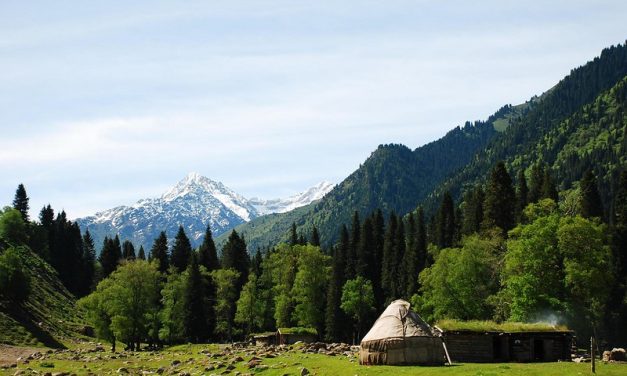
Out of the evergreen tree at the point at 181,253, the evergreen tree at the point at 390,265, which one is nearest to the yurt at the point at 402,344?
the evergreen tree at the point at 390,265

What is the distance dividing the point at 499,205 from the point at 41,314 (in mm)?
83307

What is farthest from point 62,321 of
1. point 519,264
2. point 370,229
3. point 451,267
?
point 519,264

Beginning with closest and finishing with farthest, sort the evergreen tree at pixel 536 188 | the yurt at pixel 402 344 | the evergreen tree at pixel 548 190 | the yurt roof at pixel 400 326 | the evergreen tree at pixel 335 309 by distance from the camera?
1. the yurt at pixel 402 344
2. the yurt roof at pixel 400 326
3. the evergreen tree at pixel 548 190
4. the evergreen tree at pixel 536 188
5. the evergreen tree at pixel 335 309

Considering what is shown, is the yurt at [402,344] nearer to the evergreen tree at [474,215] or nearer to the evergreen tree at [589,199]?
the evergreen tree at [474,215]

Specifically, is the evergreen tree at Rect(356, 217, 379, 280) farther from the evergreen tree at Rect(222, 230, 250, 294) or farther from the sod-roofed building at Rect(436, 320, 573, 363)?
the sod-roofed building at Rect(436, 320, 573, 363)

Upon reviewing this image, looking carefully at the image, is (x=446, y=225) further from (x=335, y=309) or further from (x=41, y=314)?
(x=41, y=314)

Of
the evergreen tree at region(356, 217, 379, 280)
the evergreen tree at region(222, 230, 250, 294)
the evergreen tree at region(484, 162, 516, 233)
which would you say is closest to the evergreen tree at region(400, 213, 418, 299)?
the evergreen tree at region(356, 217, 379, 280)

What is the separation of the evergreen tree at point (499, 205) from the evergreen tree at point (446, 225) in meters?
16.7

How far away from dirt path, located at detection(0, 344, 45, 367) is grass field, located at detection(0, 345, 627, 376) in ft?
7.54

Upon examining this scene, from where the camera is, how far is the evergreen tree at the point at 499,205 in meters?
98.7

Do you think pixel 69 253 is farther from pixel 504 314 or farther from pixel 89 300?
pixel 504 314

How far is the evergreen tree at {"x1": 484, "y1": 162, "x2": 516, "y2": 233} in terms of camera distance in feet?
324

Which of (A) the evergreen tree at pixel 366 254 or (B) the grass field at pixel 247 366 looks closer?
(B) the grass field at pixel 247 366

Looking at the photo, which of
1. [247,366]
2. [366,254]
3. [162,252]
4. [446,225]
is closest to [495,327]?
[247,366]
